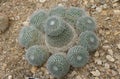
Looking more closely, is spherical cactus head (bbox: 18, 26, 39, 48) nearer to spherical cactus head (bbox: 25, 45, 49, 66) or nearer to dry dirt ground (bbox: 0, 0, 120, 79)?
spherical cactus head (bbox: 25, 45, 49, 66)

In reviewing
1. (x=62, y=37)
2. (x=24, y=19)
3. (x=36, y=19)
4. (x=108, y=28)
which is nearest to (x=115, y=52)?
(x=108, y=28)

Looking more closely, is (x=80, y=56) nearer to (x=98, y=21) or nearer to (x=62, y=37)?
(x=62, y=37)

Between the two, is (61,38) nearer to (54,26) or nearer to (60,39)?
(60,39)

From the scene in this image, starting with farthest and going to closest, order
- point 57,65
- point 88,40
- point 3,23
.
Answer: point 3,23 → point 88,40 → point 57,65

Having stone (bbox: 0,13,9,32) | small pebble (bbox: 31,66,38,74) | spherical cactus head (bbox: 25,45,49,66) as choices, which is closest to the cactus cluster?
spherical cactus head (bbox: 25,45,49,66)

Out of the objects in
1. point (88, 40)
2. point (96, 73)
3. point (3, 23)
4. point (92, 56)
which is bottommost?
point (96, 73)

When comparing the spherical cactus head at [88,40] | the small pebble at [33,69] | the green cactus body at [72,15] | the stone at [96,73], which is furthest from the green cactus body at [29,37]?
the stone at [96,73]

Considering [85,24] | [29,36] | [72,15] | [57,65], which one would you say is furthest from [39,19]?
[57,65]
